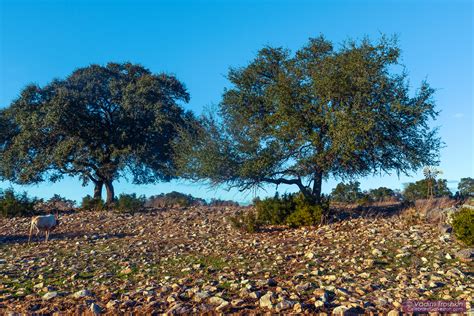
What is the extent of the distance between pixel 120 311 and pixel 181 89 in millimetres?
24301

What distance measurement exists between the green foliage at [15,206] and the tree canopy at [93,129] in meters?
3.04

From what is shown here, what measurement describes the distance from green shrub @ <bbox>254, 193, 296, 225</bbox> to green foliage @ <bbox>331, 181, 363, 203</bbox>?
8158 mm

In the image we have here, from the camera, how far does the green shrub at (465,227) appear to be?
11.9 meters

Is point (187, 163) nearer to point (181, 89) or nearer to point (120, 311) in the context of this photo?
point (120, 311)

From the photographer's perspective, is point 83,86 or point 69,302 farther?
point 83,86

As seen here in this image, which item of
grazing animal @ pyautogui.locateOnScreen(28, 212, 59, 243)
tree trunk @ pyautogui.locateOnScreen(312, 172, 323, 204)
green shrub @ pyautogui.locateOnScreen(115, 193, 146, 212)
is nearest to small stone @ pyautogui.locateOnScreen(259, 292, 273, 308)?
grazing animal @ pyautogui.locateOnScreen(28, 212, 59, 243)

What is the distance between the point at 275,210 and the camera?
17.3 meters

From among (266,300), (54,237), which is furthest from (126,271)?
(54,237)

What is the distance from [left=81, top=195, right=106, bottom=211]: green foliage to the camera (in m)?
24.6

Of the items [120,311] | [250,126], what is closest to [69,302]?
[120,311]

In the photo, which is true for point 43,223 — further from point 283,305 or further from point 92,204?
point 283,305

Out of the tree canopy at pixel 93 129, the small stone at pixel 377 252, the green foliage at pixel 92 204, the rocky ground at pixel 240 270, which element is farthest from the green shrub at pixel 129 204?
the small stone at pixel 377 252

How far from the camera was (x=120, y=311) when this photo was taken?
26.8 ft

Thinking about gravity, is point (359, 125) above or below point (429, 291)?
above
